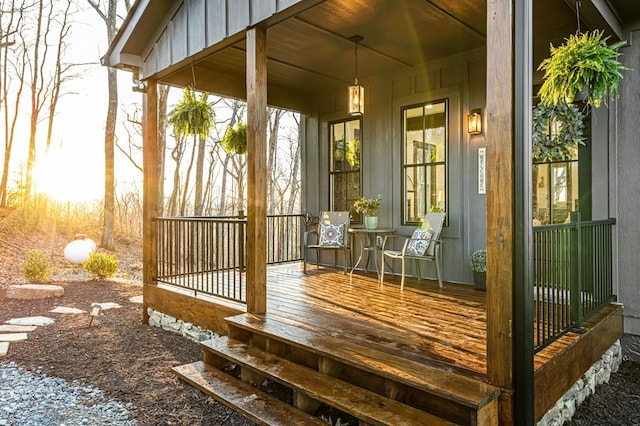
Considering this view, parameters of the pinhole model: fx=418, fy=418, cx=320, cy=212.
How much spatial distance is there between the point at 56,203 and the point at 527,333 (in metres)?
12.7

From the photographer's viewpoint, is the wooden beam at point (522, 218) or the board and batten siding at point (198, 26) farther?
the board and batten siding at point (198, 26)

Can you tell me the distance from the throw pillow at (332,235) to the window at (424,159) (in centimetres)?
88

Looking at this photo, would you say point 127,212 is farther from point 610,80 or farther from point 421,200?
point 610,80

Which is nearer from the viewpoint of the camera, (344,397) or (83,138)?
(344,397)

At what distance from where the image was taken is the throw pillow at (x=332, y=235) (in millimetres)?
5727

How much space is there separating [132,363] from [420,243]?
3.21 meters

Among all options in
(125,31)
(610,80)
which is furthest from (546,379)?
(125,31)

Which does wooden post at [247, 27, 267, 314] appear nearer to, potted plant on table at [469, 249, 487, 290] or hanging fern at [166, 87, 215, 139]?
hanging fern at [166, 87, 215, 139]

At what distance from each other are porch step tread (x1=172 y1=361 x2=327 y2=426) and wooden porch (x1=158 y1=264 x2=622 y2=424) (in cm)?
1

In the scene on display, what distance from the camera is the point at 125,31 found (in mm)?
4895

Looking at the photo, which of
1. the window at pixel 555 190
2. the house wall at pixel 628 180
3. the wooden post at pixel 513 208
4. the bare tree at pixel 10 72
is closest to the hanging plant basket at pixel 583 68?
the wooden post at pixel 513 208

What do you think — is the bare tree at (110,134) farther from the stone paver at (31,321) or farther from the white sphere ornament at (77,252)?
the stone paver at (31,321)

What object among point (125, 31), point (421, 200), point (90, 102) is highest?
point (90, 102)

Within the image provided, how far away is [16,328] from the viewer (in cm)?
491
